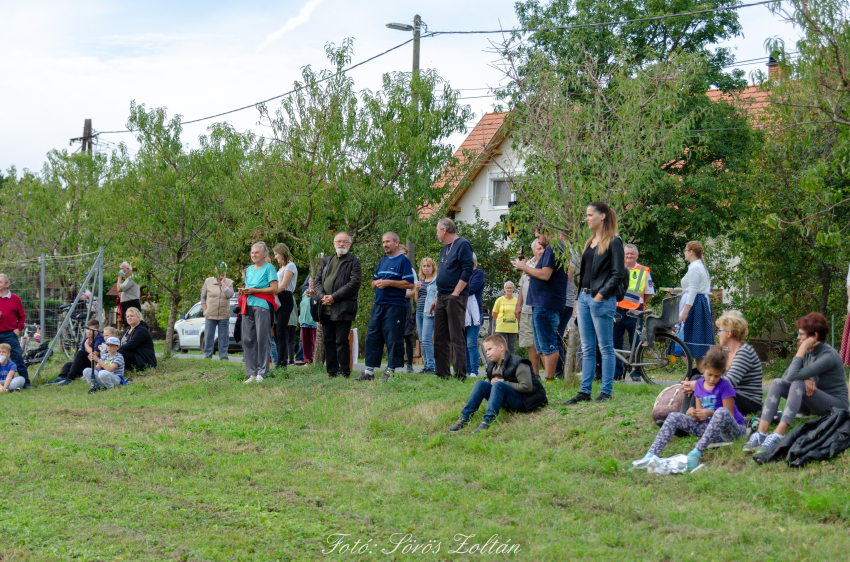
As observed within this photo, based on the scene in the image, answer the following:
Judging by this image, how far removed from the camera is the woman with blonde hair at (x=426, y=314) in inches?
482

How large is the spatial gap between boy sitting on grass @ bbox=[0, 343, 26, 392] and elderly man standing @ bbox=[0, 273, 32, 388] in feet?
0.46

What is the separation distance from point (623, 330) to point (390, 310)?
10.6ft

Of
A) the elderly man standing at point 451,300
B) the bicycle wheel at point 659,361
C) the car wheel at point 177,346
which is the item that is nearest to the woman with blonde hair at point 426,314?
the elderly man standing at point 451,300

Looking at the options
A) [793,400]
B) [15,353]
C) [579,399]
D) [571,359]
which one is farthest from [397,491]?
[15,353]

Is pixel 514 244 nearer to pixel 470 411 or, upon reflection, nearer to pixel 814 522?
pixel 470 411

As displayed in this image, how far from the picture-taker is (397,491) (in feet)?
19.2

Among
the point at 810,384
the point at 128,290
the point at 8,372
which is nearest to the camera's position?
the point at 810,384

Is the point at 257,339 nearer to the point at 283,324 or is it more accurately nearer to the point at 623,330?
the point at 283,324

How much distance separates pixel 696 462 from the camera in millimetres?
6148

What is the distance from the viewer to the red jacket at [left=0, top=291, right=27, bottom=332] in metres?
13.6

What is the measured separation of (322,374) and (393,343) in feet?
4.71

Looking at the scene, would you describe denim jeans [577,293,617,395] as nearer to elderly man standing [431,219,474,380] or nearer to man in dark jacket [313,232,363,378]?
elderly man standing [431,219,474,380]

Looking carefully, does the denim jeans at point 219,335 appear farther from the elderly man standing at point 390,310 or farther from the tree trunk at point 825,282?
the tree trunk at point 825,282

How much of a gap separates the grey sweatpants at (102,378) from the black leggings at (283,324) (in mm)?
2691
